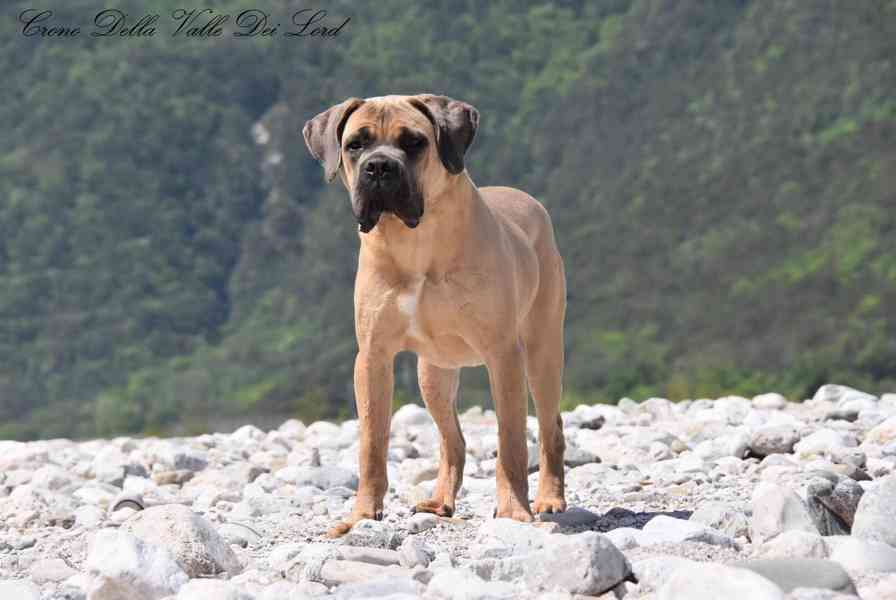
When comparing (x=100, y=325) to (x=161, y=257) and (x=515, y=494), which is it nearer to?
(x=161, y=257)

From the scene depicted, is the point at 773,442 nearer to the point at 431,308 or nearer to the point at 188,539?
the point at 431,308

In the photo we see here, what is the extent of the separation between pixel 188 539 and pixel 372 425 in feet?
4.81

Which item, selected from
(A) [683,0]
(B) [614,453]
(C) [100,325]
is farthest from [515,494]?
(A) [683,0]

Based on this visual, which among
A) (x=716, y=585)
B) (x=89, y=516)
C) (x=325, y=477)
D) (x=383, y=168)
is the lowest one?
(x=325, y=477)

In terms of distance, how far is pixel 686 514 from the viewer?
6.81 metres

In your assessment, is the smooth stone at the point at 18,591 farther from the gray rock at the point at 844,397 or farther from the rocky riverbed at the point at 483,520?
the gray rock at the point at 844,397

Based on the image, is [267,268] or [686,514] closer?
[686,514]

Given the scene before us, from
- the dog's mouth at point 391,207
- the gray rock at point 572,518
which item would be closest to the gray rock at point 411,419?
the gray rock at point 572,518

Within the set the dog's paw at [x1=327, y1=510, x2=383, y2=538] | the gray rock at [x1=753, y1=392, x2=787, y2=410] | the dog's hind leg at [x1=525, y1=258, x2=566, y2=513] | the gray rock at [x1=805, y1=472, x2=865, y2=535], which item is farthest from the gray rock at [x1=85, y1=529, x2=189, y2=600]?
the gray rock at [x1=753, y1=392, x2=787, y2=410]

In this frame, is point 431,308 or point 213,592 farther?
point 431,308

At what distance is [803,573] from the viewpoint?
4262 millimetres

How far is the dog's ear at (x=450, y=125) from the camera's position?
6.43m

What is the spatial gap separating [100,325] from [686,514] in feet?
123

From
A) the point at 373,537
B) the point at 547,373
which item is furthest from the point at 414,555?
the point at 547,373
